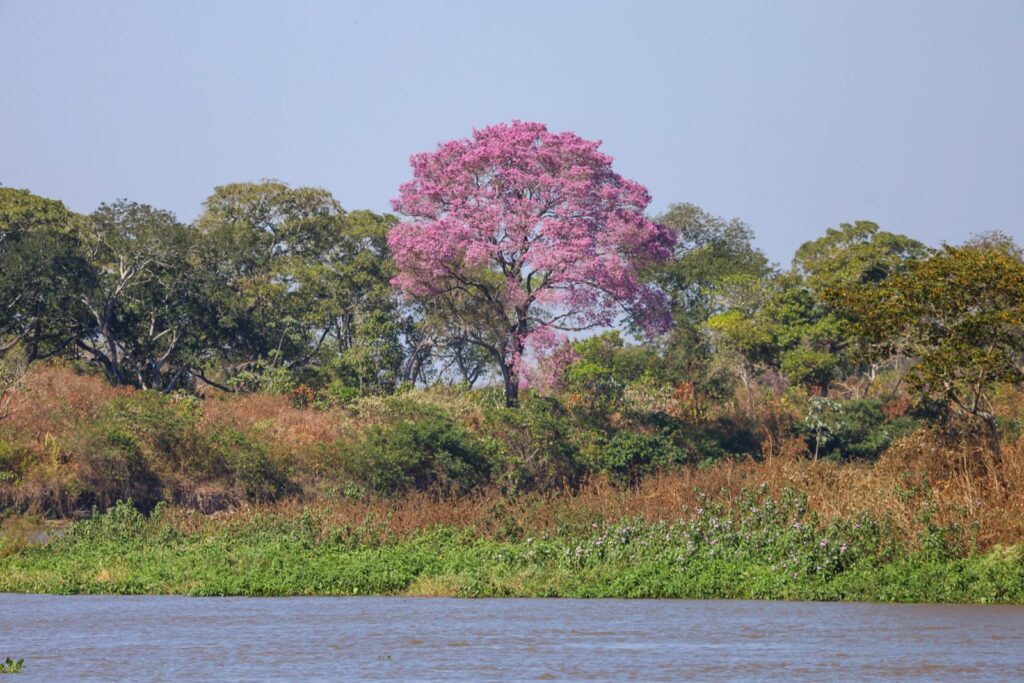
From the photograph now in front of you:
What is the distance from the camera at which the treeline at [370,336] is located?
4256 cm

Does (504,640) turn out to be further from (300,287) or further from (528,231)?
(300,287)

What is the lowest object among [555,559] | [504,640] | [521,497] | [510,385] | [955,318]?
[504,640]

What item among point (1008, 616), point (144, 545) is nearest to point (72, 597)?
point (144, 545)

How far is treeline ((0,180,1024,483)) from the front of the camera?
42562mm

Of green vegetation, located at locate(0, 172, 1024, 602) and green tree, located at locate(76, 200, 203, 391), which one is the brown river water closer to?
green vegetation, located at locate(0, 172, 1024, 602)

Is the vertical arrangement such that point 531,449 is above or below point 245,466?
above

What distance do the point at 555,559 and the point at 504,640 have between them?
5957 millimetres

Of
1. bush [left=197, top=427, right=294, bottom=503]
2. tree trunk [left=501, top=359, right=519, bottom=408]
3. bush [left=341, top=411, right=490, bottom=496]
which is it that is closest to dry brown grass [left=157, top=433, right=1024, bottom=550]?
bush [left=341, top=411, right=490, bottom=496]

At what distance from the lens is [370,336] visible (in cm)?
5150

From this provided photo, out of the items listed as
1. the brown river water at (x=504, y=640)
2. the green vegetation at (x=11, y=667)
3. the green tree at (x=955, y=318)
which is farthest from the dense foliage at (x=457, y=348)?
the green vegetation at (x=11, y=667)

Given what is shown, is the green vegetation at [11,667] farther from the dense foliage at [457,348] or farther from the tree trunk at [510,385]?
the tree trunk at [510,385]

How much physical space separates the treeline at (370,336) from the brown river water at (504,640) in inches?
587

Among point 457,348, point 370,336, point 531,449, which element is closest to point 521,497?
point 531,449

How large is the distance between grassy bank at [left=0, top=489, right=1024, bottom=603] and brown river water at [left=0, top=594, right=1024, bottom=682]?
606mm
